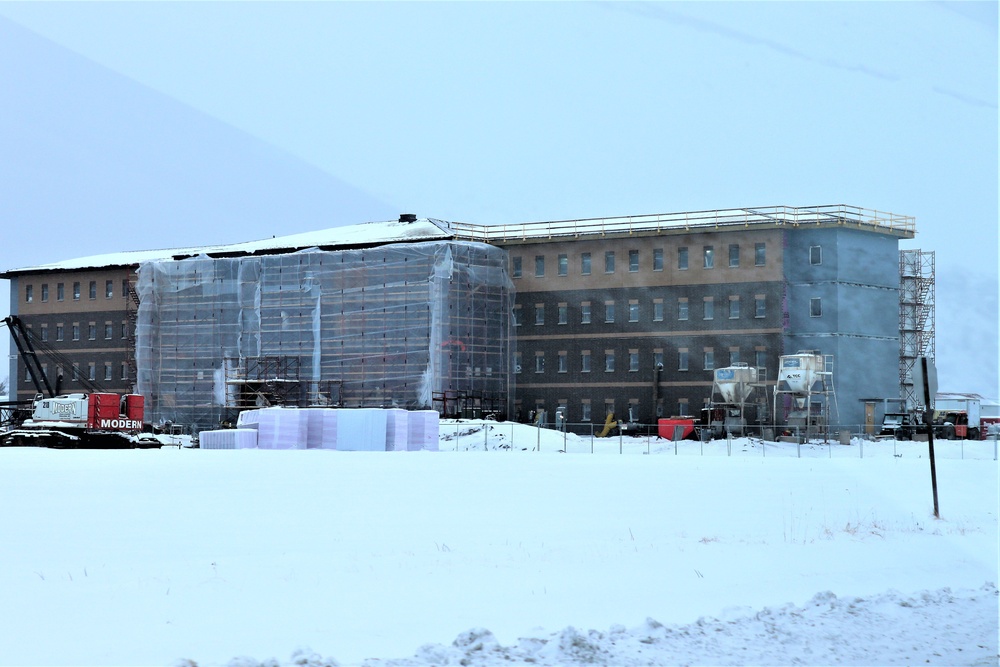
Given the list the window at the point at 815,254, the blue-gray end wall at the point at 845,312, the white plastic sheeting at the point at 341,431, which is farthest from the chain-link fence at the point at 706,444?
the window at the point at 815,254

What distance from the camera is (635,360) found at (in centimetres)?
7131

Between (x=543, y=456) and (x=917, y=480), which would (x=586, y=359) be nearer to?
(x=543, y=456)

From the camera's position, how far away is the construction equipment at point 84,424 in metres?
57.9

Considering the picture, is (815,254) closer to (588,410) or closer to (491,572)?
(588,410)

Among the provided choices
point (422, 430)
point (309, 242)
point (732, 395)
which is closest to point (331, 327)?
point (309, 242)

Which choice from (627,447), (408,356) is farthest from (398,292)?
(627,447)

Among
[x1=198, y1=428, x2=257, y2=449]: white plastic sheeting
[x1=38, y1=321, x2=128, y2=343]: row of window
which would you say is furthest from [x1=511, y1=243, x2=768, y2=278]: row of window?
[x1=38, y1=321, x2=128, y2=343]: row of window

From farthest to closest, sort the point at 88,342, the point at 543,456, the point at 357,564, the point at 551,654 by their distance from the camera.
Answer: the point at 88,342 → the point at 543,456 → the point at 357,564 → the point at 551,654

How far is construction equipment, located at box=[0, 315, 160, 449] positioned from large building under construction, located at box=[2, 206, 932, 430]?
10048 millimetres

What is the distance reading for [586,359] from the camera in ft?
238

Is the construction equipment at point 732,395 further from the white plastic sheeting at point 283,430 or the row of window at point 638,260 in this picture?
the white plastic sheeting at point 283,430

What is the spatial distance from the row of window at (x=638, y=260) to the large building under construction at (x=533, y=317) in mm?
88

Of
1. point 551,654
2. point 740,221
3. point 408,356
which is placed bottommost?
point 551,654

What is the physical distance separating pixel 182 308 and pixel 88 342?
50.5ft
